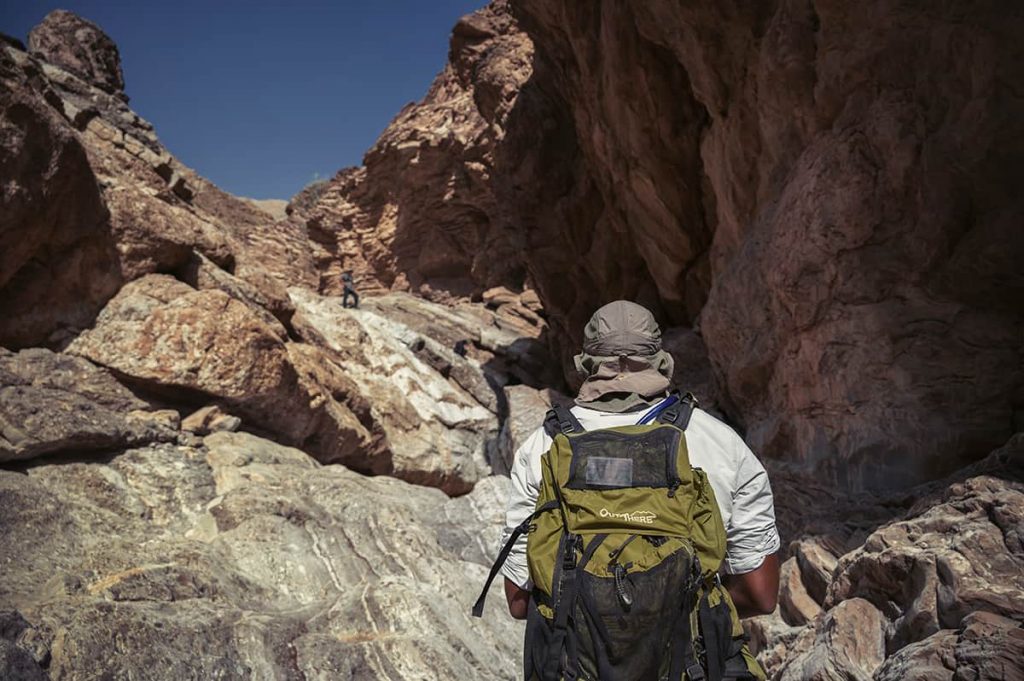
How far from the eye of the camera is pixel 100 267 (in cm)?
797

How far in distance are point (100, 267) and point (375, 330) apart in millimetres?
8544

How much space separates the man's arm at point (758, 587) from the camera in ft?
7.36

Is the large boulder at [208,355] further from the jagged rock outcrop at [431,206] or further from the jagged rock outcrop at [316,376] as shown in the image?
the jagged rock outcrop at [431,206]

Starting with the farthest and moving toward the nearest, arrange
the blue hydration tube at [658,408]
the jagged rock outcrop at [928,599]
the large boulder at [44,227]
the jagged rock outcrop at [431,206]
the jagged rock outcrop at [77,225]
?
1. the jagged rock outcrop at [431,206]
2. the jagged rock outcrop at [77,225]
3. the large boulder at [44,227]
4. the jagged rock outcrop at [928,599]
5. the blue hydration tube at [658,408]

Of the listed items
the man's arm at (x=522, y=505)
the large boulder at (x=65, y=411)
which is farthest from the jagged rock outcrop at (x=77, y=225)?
the man's arm at (x=522, y=505)

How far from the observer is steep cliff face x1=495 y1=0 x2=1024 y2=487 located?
5090 mm

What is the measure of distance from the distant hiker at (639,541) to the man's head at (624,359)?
0.04 feet

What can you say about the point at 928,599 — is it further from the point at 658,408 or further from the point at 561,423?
the point at 561,423

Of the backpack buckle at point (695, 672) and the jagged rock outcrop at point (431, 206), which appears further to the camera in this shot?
the jagged rock outcrop at point (431, 206)

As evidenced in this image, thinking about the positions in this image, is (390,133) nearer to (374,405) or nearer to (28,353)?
(374,405)

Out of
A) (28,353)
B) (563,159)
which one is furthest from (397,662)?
(563,159)

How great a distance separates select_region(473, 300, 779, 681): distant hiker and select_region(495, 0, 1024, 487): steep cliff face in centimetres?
407

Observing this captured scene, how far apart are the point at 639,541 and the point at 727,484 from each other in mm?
388

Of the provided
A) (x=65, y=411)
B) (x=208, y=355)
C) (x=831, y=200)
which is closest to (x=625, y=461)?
(x=831, y=200)
